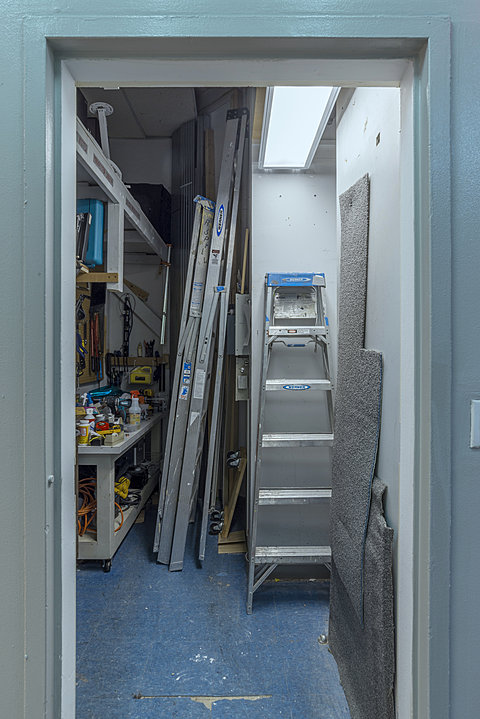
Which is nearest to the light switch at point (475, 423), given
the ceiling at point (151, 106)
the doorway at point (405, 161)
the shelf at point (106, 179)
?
the doorway at point (405, 161)

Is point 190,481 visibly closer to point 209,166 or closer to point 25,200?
point 25,200

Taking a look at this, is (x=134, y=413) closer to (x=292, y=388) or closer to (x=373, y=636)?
(x=292, y=388)

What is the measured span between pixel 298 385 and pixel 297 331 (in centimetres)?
29

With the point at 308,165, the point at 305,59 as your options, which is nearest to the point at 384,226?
the point at 305,59

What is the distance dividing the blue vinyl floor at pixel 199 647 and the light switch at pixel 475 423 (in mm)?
1260

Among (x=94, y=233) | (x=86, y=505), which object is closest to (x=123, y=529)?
(x=86, y=505)

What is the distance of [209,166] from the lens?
11.3ft

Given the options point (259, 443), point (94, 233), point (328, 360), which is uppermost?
point (94, 233)

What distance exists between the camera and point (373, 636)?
1.15 metres

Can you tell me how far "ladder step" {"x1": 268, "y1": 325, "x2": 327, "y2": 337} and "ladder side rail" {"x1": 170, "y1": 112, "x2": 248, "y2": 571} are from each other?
20.4 inches

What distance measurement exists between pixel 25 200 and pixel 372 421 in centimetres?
105

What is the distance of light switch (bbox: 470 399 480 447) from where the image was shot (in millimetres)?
798

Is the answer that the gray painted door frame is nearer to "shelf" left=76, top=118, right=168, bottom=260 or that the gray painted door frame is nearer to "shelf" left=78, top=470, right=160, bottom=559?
"shelf" left=76, top=118, right=168, bottom=260

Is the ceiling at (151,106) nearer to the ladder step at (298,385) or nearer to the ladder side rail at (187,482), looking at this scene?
the ladder side rail at (187,482)
